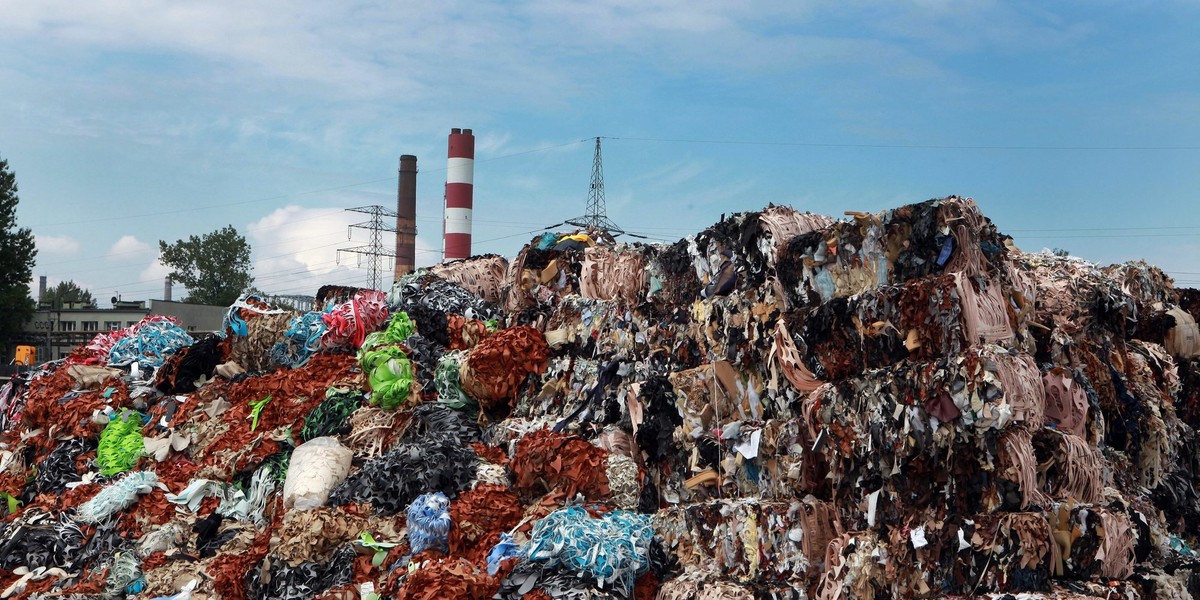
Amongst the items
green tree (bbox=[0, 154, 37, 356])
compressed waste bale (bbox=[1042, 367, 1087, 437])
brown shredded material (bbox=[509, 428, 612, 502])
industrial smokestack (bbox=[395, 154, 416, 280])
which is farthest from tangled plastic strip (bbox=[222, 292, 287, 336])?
green tree (bbox=[0, 154, 37, 356])

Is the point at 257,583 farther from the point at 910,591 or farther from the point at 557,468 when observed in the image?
the point at 910,591

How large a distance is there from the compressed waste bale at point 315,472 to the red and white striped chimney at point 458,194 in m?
20.2

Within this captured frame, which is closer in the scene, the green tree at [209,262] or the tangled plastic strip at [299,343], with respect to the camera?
the tangled plastic strip at [299,343]

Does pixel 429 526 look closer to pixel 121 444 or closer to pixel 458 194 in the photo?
pixel 121 444

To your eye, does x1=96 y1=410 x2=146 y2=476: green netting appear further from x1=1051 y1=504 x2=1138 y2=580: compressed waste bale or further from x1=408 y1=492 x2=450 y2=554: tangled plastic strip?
x1=1051 y1=504 x2=1138 y2=580: compressed waste bale

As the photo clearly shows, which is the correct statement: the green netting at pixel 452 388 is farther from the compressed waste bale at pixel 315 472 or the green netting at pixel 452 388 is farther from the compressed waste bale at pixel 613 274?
the compressed waste bale at pixel 613 274

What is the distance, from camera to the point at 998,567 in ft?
17.0

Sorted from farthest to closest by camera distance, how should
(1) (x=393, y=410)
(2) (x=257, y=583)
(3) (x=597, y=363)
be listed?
(1) (x=393, y=410) → (3) (x=597, y=363) → (2) (x=257, y=583)

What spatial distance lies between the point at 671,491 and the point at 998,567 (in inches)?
87.8

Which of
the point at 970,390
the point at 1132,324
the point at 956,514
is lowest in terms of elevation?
the point at 956,514

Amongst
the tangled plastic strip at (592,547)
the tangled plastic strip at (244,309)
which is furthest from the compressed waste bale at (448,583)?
the tangled plastic strip at (244,309)

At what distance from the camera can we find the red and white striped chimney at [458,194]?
1109 inches

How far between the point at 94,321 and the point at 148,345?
1617 inches

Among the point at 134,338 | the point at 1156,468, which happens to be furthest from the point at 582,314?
the point at 134,338
